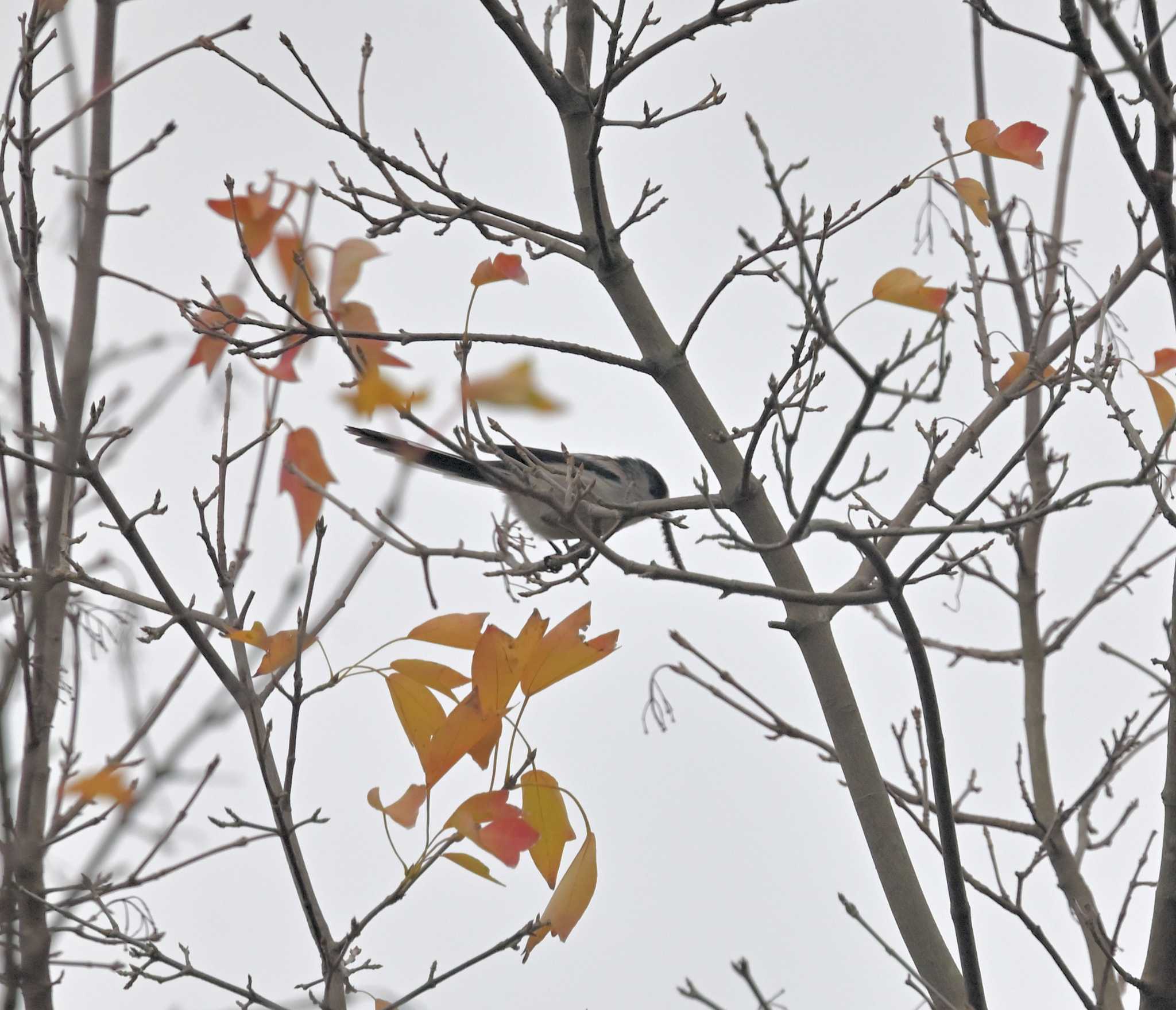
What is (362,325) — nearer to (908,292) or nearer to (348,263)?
(348,263)

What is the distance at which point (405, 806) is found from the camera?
260cm

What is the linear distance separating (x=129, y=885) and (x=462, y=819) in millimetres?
1060

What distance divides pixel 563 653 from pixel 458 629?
23cm

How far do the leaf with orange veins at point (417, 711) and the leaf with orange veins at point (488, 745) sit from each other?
0.32 feet

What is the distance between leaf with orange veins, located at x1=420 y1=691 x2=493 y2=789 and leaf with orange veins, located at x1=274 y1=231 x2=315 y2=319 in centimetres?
121

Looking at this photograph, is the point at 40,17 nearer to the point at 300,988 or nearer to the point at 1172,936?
the point at 300,988

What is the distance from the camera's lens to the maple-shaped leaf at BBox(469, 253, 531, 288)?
2.87 m

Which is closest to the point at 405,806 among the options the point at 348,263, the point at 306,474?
the point at 306,474

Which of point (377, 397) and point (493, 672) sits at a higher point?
point (377, 397)

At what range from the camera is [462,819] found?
8.30ft

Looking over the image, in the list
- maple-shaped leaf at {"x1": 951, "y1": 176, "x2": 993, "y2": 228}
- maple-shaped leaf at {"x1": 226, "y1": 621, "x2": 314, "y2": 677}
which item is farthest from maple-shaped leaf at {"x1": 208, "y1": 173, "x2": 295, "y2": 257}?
maple-shaped leaf at {"x1": 951, "y1": 176, "x2": 993, "y2": 228}

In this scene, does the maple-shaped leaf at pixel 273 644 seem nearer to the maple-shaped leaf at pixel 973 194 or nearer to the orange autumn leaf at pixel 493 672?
the orange autumn leaf at pixel 493 672

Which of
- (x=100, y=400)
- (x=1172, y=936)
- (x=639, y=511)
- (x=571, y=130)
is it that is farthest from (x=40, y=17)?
(x=1172, y=936)

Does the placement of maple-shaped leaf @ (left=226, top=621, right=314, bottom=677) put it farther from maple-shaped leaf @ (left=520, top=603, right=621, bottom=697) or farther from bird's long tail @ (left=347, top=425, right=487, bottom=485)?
bird's long tail @ (left=347, top=425, right=487, bottom=485)
